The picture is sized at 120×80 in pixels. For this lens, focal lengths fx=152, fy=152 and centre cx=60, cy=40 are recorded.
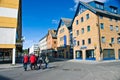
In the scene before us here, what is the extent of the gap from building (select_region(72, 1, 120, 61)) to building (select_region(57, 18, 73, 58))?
19.3 ft

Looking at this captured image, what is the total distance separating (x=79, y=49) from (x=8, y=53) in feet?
56.8

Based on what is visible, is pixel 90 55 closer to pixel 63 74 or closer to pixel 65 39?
pixel 65 39

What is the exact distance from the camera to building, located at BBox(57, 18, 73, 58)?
4455 centimetres

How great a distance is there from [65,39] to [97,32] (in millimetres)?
17258

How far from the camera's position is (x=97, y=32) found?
31219 mm

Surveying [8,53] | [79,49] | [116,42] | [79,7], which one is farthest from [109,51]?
[8,53]

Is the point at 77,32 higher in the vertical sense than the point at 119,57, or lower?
higher

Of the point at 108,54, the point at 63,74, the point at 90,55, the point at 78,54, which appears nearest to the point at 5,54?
the point at 78,54

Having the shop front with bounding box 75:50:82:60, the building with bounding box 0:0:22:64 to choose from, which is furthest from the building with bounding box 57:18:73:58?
the building with bounding box 0:0:22:64


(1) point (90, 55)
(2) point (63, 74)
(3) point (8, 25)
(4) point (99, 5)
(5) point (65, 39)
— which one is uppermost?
(4) point (99, 5)

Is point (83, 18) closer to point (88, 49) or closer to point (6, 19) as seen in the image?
point (88, 49)

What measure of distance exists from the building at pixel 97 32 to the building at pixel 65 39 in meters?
5.89

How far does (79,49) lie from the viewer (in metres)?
37.8

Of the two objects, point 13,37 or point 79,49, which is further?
point 79,49
